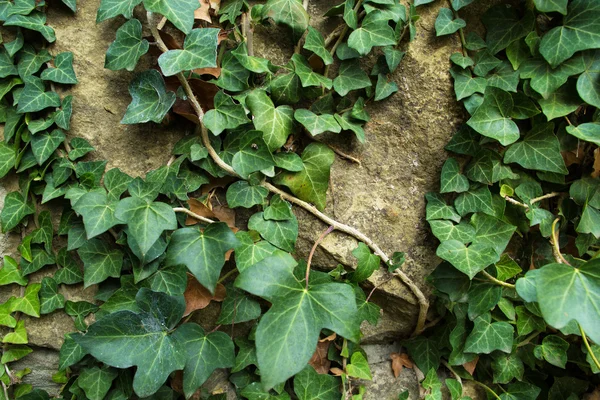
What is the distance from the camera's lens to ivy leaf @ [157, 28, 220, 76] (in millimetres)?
1039

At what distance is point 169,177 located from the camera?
113 centimetres

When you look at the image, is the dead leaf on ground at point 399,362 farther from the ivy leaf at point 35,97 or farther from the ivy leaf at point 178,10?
the ivy leaf at point 35,97

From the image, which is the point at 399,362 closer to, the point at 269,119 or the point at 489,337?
the point at 489,337

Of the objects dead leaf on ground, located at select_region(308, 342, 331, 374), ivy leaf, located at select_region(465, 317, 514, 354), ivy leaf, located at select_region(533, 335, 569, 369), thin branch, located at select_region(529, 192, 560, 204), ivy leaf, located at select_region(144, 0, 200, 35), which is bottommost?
dead leaf on ground, located at select_region(308, 342, 331, 374)

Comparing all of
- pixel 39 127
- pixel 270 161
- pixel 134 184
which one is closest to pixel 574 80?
pixel 270 161

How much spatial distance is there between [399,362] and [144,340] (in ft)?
2.40

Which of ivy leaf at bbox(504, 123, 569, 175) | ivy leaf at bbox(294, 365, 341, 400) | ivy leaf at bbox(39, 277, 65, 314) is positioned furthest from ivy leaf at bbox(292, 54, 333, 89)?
ivy leaf at bbox(39, 277, 65, 314)

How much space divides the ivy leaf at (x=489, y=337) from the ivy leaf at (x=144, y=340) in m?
0.74

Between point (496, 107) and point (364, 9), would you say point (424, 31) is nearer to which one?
point (364, 9)

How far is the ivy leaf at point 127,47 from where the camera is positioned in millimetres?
1101

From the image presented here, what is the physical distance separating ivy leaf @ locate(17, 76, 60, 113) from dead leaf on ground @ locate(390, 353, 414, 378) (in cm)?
119

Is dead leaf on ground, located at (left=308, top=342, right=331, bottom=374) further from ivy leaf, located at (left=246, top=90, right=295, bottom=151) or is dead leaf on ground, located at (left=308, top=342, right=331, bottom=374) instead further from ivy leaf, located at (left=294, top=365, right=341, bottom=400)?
ivy leaf, located at (left=246, top=90, right=295, bottom=151)

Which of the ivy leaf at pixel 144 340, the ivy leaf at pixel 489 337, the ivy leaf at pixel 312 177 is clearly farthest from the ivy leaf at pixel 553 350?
the ivy leaf at pixel 144 340

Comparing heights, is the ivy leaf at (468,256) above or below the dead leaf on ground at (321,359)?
above
